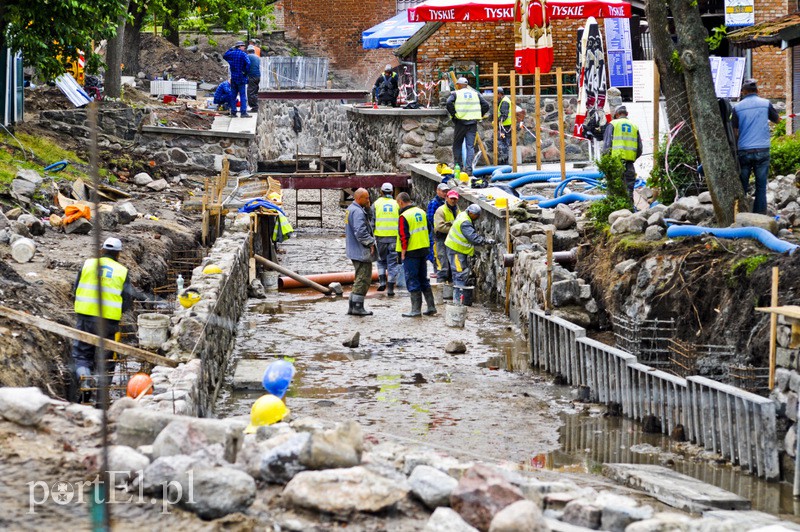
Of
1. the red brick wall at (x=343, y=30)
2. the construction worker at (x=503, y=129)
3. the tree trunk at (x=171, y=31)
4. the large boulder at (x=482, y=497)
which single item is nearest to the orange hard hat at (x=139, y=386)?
the large boulder at (x=482, y=497)

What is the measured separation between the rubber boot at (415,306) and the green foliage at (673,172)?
363 centimetres

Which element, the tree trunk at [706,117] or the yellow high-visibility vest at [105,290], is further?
A: the tree trunk at [706,117]

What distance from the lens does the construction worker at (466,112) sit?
73.8 ft

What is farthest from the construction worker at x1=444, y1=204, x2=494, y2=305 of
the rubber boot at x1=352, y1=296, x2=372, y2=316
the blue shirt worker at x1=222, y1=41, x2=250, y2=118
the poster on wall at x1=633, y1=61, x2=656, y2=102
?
the blue shirt worker at x1=222, y1=41, x2=250, y2=118

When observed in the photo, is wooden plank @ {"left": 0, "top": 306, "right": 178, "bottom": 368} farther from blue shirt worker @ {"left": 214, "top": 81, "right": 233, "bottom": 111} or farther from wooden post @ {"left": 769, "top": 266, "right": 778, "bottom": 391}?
blue shirt worker @ {"left": 214, "top": 81, "right": 233, "bottom": 111}

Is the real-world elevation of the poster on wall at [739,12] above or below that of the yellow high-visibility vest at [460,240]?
above

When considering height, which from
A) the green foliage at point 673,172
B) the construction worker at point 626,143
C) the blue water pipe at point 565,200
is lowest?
the blue water pipe at point 565,200

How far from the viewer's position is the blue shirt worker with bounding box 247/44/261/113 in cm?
2866

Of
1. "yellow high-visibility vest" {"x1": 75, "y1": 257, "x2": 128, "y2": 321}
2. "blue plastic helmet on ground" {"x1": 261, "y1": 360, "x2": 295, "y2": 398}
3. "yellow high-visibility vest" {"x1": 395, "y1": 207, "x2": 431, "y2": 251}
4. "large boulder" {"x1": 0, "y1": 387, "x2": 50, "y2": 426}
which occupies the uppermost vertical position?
"yellow high-visibility vest" {"x1": 395, "y1": 207, "x2": 431, "y2": 251}

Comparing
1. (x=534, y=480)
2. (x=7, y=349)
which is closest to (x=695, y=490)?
(x=534, y=480)

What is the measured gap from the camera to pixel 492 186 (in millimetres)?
20984

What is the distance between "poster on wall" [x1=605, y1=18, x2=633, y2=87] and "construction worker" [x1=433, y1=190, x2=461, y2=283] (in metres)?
5.31

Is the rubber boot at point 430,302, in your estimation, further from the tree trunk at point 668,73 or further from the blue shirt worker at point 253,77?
the blue shirt worker at point 253,77

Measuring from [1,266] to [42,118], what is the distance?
12.4 m
